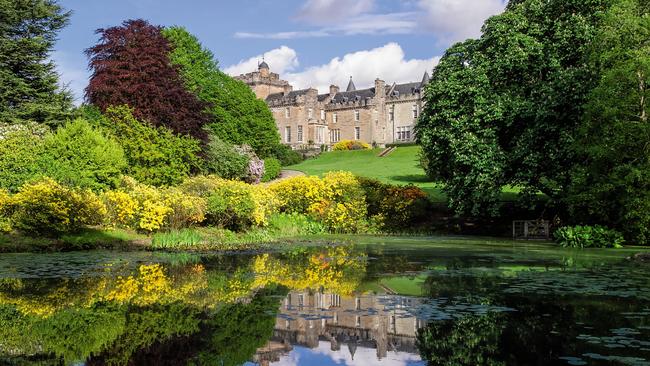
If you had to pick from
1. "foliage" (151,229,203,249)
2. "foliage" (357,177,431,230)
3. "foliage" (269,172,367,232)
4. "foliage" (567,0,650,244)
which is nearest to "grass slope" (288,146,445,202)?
"foliage" (357,177,431,230)

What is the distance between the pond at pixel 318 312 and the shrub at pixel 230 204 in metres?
6.73

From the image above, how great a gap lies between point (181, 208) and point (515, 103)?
1538 cm

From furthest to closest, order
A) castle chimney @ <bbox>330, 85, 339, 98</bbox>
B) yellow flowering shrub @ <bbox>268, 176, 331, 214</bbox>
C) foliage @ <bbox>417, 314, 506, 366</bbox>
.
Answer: castle chimney @ <bbox>330, 85, 339, 98</bbox>
yellow flowering shrub @ <bbox>268, 176, 331, 214</bbox>
foliage @ <bbox>417, 314, 506, 366</bbox>

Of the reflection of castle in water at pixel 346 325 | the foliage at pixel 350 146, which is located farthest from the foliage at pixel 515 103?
the foliage at pixel 350 146

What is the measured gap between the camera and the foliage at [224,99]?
47688 millimetres

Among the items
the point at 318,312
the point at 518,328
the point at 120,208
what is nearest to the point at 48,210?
the point at 120,208

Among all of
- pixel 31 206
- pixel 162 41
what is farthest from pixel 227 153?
pixel 31 206

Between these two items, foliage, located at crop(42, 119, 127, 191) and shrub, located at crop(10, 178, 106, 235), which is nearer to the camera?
shrub, located at crop(10, 178, 106, 235)

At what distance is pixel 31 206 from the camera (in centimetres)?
1959

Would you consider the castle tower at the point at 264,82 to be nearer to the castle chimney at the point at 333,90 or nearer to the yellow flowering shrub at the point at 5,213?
the castle chimney at the point at 333,90

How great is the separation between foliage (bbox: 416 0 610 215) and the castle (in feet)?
200

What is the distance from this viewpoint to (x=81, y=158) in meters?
24.4

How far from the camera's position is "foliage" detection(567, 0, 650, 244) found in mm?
22344

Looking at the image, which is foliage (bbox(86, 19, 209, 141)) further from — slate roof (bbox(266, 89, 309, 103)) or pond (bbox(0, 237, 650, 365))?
slate roof (bbox(266, 89, 309, 103))
